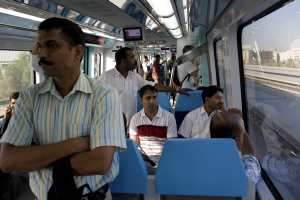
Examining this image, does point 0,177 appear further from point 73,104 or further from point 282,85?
point 282,85

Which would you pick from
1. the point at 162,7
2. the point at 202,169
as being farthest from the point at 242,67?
the point at 202,169

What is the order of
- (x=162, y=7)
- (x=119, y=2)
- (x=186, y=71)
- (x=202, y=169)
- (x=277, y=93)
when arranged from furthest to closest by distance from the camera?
(x=186, y=71) < (x=162, y=7) < (x=119, y=2) < (x=277, y=93) < (x=202, y=169)

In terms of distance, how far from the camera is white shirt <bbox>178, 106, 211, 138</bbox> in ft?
11.1

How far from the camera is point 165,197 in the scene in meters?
1.96

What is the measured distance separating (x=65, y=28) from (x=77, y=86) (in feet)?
0.84

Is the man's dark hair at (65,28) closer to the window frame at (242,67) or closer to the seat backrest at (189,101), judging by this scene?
the window frame at (242,67)

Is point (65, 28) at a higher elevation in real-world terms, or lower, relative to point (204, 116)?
higher

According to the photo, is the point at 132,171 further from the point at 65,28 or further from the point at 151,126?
the point at 151,126

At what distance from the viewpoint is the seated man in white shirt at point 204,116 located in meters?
3.35

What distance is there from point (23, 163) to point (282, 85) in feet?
5.98

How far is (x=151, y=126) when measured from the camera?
342 centimetres

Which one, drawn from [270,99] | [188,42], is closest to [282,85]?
[270,99]

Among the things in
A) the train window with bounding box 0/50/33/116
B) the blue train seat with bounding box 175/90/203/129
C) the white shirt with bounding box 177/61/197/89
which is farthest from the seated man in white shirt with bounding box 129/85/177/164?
the white shirt with bounding box 177/61/197/89

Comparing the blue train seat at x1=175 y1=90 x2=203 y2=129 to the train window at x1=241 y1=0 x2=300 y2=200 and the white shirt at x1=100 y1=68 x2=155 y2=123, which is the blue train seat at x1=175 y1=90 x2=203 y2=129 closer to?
the white shirt at x1=100 y1=68 x2=155 y2=123
